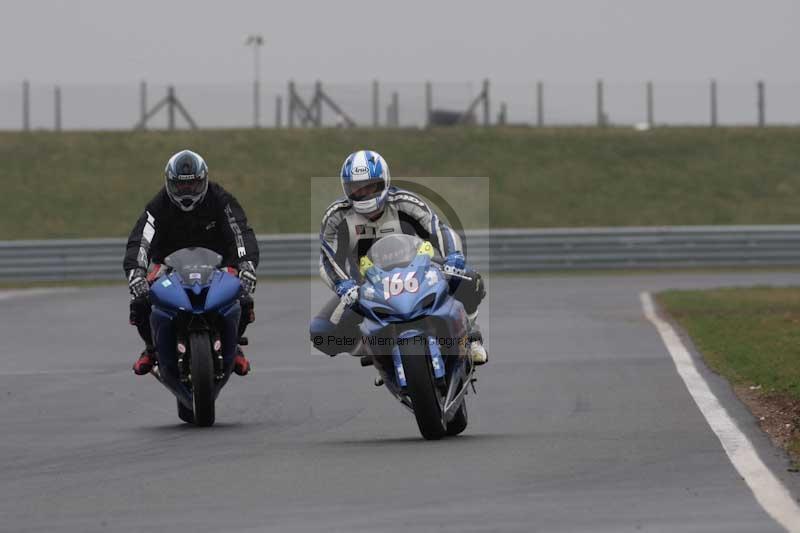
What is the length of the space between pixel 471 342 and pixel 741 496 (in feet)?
11.6

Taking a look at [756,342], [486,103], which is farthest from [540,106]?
[756,342]

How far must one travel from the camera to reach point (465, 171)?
164ft

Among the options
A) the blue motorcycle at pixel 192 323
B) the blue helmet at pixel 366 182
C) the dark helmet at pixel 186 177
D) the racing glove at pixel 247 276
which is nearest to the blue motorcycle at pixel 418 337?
the blue helmet at pixel 366 182

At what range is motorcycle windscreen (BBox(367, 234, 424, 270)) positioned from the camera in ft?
35.8

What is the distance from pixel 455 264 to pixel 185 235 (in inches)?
89.0

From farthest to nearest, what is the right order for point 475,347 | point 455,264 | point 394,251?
1. point 475,347
2. point 455,264
3. point 394,251

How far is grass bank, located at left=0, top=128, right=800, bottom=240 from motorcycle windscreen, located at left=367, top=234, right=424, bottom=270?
1319 inches

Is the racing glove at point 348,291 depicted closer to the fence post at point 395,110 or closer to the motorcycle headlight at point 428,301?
the motorcycle headlight at point 428,301

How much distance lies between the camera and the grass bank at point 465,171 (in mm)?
46000

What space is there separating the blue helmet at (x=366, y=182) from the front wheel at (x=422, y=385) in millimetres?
1169

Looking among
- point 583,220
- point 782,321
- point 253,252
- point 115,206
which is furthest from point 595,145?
point 253,252

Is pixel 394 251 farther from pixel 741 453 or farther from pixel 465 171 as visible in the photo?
pixel 465 171

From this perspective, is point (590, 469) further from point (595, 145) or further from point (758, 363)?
point (595, 145)

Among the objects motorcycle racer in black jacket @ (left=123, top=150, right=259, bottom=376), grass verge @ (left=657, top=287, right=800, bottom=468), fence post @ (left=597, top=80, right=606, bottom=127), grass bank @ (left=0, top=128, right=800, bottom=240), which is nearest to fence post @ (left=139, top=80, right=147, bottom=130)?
grass bank @ (left=0, top=128, right=800, bottom=240)
